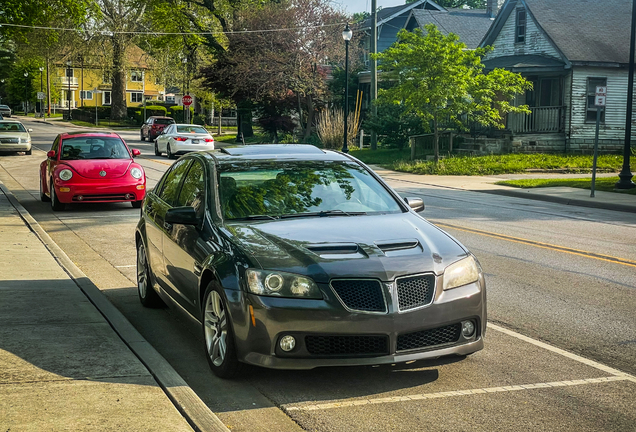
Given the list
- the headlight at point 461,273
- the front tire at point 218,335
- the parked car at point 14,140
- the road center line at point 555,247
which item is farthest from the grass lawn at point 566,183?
the parked car at point 14,140

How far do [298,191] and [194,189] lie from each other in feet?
3.04

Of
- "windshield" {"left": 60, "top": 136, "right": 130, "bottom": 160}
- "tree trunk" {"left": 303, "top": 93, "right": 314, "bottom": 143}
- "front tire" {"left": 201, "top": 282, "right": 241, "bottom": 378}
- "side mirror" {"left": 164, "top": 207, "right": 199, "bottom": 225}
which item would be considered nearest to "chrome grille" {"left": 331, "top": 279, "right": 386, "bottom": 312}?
"front tire" {"left": 201, "top": 282, "right": 241, "bottom": 378}

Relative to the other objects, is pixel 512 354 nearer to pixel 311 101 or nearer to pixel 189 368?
pixel 189 368

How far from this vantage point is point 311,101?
45.6 meters

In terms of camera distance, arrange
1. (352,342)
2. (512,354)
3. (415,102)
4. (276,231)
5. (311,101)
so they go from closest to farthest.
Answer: (352,342) < (276,231) < (512,354) < (415,102) < (311,101)

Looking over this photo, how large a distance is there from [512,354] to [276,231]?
208cm

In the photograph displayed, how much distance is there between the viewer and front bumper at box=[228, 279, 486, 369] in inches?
199

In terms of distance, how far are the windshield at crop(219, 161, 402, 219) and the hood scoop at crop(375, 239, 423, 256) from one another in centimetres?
88

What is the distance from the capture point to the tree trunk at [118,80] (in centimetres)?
6544

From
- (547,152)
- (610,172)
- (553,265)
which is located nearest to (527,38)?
(547,152)

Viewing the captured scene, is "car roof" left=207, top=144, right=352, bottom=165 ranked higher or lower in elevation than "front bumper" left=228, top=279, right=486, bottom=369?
higher

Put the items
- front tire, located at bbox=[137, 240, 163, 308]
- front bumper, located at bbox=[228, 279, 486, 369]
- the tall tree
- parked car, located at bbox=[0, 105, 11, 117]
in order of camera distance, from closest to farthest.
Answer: front bumper, located at bbox=[228, 279, 486, 369], front tire, located at bbox=[137, 240, 163, 308], the tall tree, parked car, located at bbox=[0, 105, 11, 117]

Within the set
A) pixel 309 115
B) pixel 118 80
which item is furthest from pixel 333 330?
pixel 118 80

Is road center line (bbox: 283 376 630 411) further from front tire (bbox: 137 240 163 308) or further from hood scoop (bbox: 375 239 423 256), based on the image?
front tire (bbox: 137 240 163 308)
